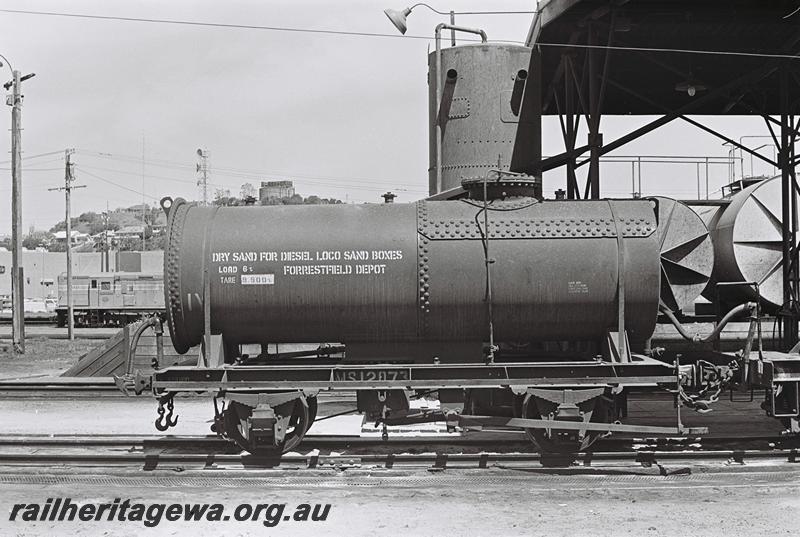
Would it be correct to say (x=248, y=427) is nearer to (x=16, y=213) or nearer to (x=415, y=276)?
(x=415, y=276)

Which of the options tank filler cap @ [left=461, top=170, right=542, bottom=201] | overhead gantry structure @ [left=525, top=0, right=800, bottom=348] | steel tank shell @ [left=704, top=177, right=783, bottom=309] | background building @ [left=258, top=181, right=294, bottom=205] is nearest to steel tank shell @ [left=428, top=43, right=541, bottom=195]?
overhead gantry structure @ [left=525, top=0, right=800, bottom=348]

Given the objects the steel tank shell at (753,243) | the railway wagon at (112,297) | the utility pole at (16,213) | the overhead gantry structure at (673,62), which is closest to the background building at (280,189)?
the railway wagon at (112,297)

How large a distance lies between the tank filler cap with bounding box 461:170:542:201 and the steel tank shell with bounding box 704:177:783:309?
3.70 meters

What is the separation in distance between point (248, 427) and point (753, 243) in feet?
26.8

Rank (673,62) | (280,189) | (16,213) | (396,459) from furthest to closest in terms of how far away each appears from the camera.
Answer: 1. (280,189)
2. (16,213)
3. (673,62)
4. (396,459)

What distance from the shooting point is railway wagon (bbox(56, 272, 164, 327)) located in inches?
1813

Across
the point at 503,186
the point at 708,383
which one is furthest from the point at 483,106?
the point at 708,383

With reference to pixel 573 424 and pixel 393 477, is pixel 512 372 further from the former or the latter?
pixel 393 477

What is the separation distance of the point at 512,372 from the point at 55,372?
1722 centimetres

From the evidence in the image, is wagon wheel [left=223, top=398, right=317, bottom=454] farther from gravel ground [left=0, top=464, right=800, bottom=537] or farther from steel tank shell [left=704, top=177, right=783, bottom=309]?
steel tank shell [left=704, top=177, right=783, bottom=309]

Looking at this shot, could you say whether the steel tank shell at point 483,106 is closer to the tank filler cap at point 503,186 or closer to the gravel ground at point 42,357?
the tank filler cap at point 503,186

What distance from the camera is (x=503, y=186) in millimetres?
10500

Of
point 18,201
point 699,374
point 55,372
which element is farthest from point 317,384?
point 18,201

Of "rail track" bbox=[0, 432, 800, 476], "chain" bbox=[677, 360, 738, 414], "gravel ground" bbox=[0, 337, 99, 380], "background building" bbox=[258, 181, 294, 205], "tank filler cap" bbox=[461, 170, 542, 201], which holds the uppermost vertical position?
"background building" bbox=[258, 181, 294, 205]
